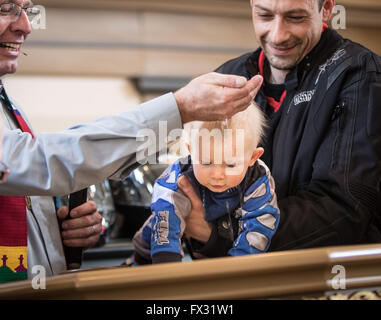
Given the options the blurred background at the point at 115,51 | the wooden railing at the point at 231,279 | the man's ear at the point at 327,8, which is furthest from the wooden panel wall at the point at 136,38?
the wooden railing at the point at 231,279

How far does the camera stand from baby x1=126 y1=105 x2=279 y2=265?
99 centimetres

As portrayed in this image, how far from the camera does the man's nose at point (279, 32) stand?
3.79 ft

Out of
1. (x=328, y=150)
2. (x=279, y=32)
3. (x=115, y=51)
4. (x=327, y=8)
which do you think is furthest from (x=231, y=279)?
(x=115, y=51)

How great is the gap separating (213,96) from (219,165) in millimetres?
164

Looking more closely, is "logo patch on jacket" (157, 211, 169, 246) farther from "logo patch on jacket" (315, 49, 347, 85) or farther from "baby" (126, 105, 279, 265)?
"logo patch on jacket" (315, 49, 347, 85)

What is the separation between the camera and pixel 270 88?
1274mm

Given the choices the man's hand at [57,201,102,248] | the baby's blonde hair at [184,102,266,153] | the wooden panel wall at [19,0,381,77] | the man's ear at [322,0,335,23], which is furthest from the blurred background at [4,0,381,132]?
the baby's blonde hair at [184,102,266,153]

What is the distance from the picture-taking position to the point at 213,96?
0.88 metres

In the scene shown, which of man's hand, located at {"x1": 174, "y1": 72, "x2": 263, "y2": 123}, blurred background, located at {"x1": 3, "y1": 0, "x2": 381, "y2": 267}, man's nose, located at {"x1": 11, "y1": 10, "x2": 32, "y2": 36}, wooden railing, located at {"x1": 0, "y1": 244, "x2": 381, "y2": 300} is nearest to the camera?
wooden railing, located at {"x1": 0, "y1": 244, "x2": 381, "y2": 300}

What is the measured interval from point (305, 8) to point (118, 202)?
85 centimetres

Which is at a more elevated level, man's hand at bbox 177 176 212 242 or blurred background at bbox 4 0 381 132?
blurred background at bbox 4 0 381 132

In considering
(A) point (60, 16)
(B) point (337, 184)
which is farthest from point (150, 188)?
(A) point (60, 16)

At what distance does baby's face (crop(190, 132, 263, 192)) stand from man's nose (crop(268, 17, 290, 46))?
1.08 ft

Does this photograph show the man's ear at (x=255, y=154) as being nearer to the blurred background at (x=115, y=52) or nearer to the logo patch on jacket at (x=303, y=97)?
the logo patch on jacket at (x=303, y=97)
